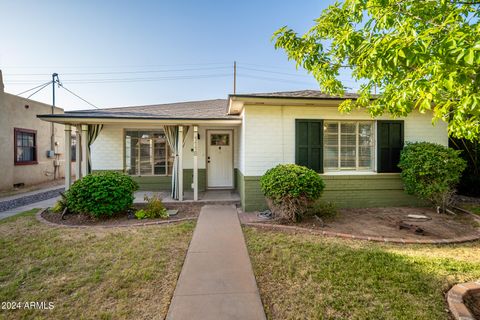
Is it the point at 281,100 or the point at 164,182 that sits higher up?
the point at 281,100

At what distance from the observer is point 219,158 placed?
29.8ft

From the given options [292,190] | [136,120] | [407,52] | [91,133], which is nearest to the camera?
[407,52]

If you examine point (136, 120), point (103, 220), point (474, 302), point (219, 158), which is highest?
point (136, 120)

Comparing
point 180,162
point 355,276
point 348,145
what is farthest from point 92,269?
point 348,145

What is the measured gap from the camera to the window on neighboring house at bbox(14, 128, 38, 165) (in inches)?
404

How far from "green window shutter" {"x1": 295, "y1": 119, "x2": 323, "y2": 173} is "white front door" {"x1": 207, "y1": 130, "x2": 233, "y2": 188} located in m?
3.43

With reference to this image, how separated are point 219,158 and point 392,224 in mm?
6202

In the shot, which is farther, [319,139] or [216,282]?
[319,139]

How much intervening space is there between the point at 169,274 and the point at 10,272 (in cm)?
238

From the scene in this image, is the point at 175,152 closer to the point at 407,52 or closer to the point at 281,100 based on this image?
the point at 281,100

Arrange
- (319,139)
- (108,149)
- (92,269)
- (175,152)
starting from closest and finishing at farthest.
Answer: (92,269), (319,139), (175,152), (108,149)

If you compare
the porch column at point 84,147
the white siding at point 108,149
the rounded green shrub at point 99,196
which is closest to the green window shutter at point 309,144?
the rounded green shrub at point 99,196

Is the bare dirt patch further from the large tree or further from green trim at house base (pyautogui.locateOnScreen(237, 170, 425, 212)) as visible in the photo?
the large tree

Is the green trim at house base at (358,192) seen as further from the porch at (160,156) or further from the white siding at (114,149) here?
the white siding at (114,149)
